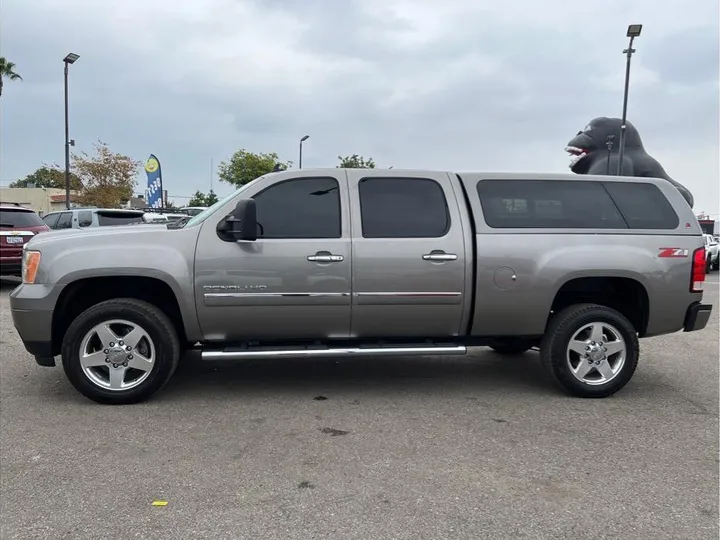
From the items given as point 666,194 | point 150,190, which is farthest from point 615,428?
point 150,190

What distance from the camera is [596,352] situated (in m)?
4.85

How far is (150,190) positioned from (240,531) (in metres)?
33.0

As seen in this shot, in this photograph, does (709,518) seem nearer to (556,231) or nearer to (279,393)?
(556,231)

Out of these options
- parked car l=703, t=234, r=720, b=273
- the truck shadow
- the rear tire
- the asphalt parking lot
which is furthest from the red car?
parked car l=703, t=234, r=720, b=273

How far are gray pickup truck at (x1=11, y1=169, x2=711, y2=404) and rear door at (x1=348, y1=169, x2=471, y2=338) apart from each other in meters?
0.01

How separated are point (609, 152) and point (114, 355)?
2381cm

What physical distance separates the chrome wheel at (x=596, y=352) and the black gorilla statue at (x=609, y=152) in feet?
68.8

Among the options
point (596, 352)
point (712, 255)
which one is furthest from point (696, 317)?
point (712, 255)

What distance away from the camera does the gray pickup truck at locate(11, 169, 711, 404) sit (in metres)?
4.49

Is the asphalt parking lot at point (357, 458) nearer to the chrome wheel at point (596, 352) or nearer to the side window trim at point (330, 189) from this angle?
the chrome wheel at point (596, 352)

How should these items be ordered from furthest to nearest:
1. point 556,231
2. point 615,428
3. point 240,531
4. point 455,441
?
1. point 556,231
2. point 615,428
3. point 455,441
4. point 240,531

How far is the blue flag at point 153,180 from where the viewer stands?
32.8 meters

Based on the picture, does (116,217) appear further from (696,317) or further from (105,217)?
(696,317)

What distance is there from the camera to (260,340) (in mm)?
4723
